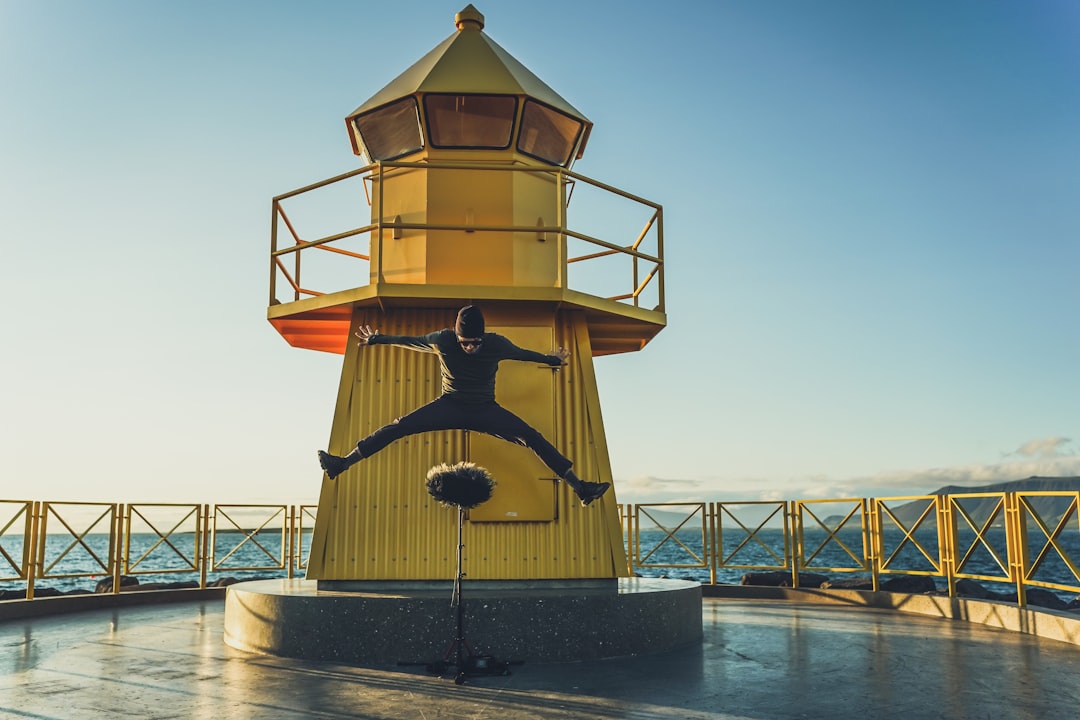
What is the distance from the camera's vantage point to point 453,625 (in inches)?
338

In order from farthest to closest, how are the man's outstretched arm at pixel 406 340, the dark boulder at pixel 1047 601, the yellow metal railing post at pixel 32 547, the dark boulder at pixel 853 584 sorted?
the dark boulder at pixel 853 584
the dark boulder at pixel 1047 601
the yellow metal railing post at pixel 32 547
the man's outstretched arm at pixel 406 340

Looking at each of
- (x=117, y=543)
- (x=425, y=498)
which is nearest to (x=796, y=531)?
(x=425, y=498)

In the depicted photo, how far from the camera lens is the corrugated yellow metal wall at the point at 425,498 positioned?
988 centimetres

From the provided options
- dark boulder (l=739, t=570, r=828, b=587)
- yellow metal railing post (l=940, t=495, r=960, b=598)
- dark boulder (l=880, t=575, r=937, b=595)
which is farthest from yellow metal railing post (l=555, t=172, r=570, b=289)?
dark boulder (l=880, t=575, r=937, b=595)

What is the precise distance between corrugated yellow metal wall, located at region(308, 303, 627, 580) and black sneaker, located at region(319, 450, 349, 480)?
660mm

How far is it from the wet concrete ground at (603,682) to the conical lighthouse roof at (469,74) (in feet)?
19.5

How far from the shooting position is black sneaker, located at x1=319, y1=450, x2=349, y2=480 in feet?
30.9

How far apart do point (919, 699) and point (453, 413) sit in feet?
16.5

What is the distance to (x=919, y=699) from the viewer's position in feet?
22.5

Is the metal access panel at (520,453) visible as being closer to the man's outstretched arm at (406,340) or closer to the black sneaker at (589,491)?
the black sneaker at (589,491)

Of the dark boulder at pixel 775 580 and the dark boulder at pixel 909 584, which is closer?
the dark boulder at pixel 909 584

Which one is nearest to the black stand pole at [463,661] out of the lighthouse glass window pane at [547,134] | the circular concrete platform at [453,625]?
the circular concrete platform at [453,625]

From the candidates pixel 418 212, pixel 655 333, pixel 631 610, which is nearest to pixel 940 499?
pixel 655 333

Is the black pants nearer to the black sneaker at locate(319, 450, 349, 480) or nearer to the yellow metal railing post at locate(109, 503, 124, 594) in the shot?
the black sneaker at locate(319, 450, 349, 480)
